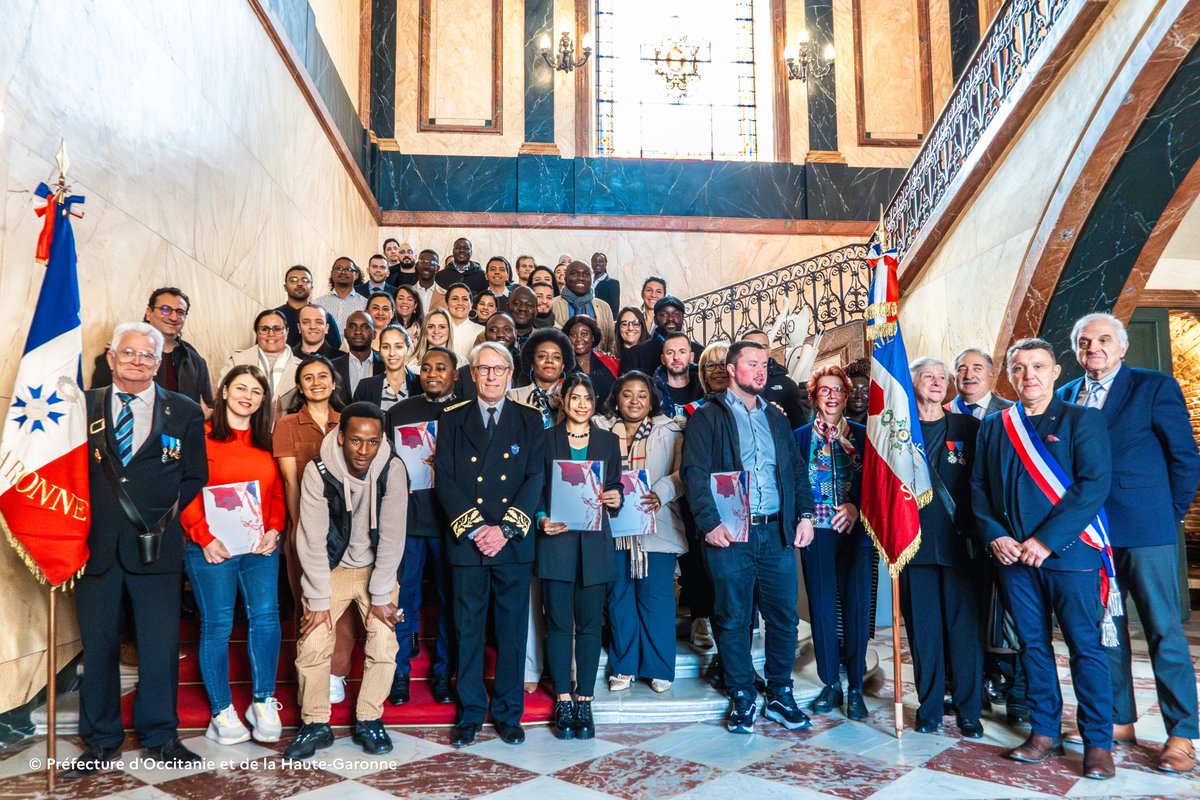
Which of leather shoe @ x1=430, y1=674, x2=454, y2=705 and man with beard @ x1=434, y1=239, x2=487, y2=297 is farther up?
man with beard @ x1=434, y1=239, x2=487, y2=297

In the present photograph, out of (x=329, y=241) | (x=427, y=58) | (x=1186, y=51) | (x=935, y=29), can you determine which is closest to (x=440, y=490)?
(x=1186, y=51)

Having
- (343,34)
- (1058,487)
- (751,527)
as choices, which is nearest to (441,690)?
(751,527)

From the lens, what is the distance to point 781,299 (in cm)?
1099

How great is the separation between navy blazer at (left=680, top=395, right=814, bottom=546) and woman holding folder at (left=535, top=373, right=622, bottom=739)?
383 mm

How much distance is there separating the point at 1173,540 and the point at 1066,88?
4.00 metres

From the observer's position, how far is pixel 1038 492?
361 cm

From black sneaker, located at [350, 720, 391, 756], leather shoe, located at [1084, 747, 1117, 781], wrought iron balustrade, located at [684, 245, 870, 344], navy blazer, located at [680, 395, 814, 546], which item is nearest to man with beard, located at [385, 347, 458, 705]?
black sneaker, located at [350, 720, 391, 756]

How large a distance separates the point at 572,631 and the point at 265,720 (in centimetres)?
139

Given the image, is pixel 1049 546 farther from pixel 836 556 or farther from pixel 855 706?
pixel 855 706

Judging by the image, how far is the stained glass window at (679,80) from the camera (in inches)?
517

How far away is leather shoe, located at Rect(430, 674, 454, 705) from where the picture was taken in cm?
416

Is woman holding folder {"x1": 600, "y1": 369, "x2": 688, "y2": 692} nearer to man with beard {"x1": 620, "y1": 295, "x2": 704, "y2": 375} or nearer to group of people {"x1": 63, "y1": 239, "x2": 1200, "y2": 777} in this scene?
group of people {"x1": 63, "y1": 239, "x2": 1200, "y2": 777}

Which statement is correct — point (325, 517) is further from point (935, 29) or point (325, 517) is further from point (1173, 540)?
point (935, 29)

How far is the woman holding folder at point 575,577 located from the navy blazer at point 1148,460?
218cm
